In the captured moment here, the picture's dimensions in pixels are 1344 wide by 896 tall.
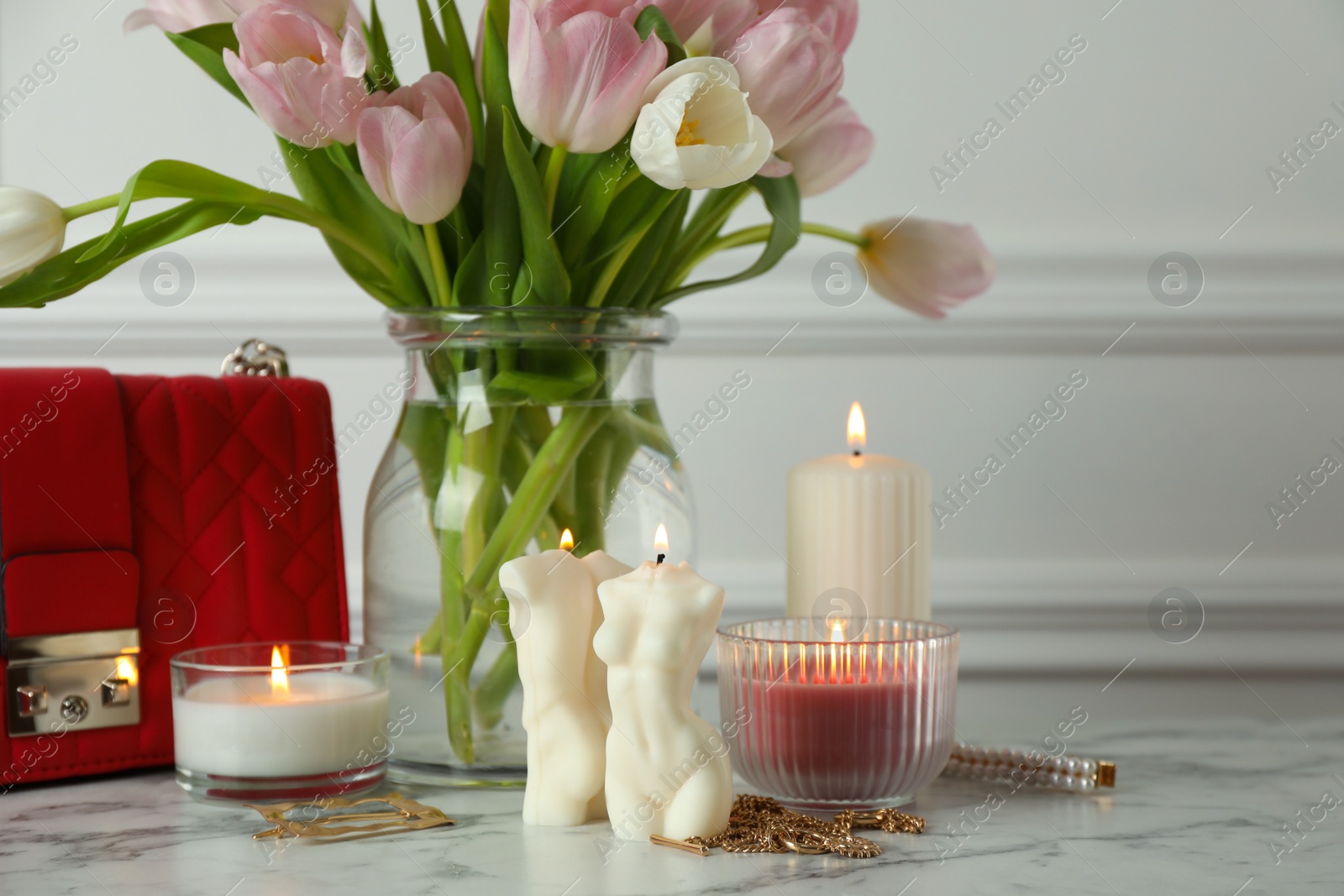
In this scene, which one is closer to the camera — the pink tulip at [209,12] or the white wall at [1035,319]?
the pink tulip at [209,12]

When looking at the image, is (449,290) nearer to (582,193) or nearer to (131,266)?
(582,193)

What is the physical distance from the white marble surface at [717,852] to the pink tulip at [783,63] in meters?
0.30

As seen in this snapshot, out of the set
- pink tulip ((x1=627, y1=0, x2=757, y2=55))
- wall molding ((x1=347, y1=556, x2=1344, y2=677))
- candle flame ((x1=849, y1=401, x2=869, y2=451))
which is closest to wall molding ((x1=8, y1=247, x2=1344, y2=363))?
wall molding ((x1=347, y1=556, x2=1344, y2=677))

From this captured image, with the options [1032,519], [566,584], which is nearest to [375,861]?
[566,584]

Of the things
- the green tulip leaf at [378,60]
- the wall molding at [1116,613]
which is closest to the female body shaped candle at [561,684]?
the green tulip leaf at [378,60]

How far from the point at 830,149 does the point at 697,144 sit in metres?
0.14

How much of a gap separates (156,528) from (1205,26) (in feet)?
2.53

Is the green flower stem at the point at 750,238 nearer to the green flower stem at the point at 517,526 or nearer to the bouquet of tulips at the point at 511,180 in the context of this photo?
the bouquet of tulips at the point at 511,180

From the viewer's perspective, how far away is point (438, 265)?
0.57 metres

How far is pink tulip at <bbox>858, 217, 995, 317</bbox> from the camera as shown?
643 millimetres

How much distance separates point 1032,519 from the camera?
90 cm

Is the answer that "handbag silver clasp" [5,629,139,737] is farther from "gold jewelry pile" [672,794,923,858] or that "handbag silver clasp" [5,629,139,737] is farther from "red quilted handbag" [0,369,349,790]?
"gold jewelry pile" [672,794,923,858]

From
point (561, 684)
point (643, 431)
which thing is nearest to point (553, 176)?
point (643, 431)

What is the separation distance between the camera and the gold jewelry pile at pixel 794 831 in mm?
480
